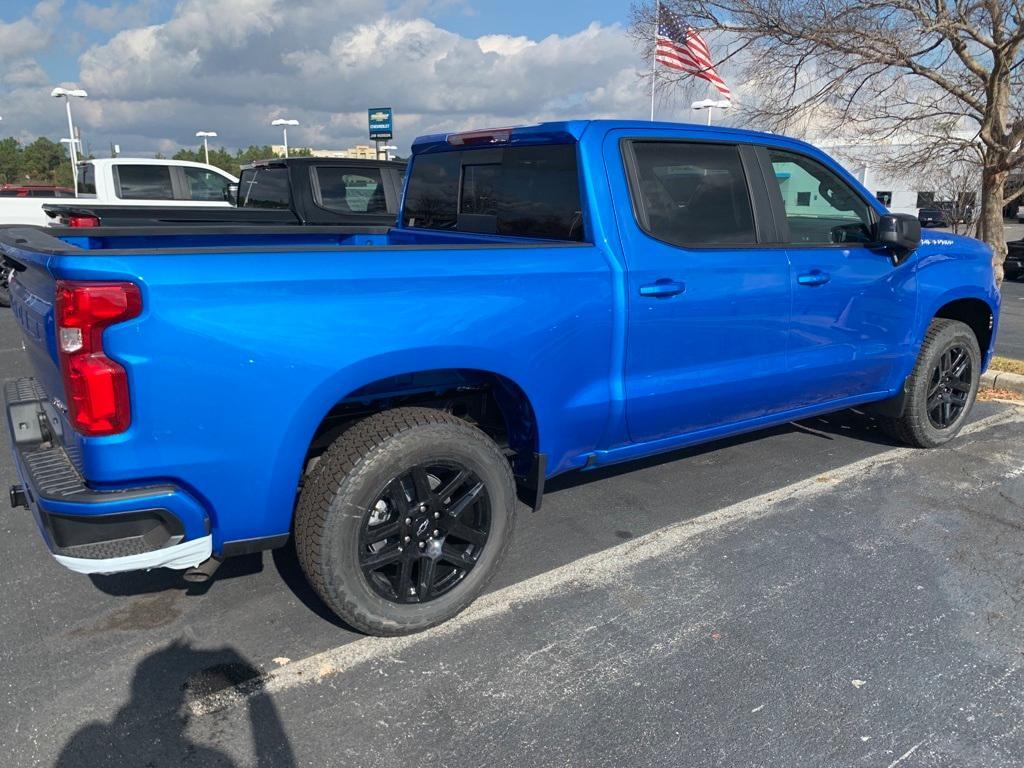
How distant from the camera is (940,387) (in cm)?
520

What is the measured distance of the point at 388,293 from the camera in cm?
269

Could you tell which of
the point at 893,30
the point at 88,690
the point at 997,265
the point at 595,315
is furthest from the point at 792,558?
the point at 997,265

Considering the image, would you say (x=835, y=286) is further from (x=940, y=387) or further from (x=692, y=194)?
(x=940, y=387)

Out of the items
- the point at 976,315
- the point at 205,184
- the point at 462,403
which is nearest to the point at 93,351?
the point at 462,403

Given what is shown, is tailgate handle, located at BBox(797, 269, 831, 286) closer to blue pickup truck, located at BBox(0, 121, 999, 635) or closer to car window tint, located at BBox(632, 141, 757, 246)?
blue pickup truck, located at BBox(0, 121, 999, 635)

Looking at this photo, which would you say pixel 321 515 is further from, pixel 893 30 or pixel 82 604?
pixel 893 30

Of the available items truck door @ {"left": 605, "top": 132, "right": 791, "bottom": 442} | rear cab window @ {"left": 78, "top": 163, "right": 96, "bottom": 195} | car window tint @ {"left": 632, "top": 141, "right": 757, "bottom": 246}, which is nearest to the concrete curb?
truck door @ {"left": 605, "top": 132, "right": 791, "bottom": 442}

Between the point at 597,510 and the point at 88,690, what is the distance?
8.03 feet

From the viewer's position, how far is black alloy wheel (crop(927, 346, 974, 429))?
516 cm

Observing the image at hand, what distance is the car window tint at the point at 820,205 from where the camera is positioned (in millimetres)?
4199

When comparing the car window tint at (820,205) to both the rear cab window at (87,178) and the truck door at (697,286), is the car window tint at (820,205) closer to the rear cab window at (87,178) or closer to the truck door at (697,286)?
the truck door at (697,286)

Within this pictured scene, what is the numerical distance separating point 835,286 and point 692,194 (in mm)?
1053

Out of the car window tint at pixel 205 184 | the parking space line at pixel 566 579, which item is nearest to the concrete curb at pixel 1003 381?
the parking space line at pixel 566 579

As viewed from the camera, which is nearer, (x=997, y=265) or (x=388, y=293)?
(x=388, y=293)
